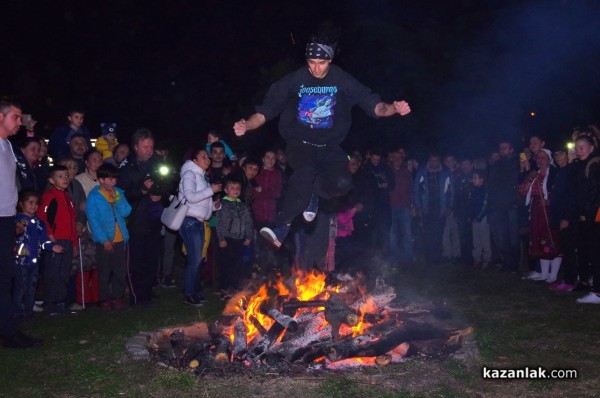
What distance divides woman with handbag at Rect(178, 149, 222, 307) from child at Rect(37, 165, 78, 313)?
159cm

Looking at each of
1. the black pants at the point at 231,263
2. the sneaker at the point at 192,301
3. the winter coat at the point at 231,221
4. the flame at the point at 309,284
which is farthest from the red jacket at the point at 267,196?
the flame at the point at 309,284

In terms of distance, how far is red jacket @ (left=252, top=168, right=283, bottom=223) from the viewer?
11.3 meters

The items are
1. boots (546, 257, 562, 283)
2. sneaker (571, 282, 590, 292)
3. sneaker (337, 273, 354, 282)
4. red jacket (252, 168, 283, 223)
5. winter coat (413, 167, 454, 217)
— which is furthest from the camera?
winter coat (413, 167, 454, 217)

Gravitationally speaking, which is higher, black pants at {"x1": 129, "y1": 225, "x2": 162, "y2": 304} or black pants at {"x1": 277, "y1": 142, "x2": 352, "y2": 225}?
black pants at {"x1": 277, "y1": 142, "x2": 352, "y2": 225}

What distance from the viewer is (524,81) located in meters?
22.9

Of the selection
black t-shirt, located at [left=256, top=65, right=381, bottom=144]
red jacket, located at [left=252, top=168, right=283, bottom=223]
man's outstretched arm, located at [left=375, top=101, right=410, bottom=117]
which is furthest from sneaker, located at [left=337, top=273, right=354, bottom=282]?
red jacket, located at [left=252, top=168, right=283, bottom=223]

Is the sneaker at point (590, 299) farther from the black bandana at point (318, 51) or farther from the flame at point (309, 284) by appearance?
the black bandana at point (318, 51)

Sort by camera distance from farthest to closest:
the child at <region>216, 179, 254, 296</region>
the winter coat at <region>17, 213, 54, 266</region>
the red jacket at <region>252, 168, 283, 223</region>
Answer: the red jacket at <region>252, 168, 283, 223</region> → the child at <region>216, 179, 254, 296</region> → the winter coat at <region>17, 213, 54, 266</region>

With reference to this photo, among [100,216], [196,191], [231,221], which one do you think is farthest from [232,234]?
[100,216]

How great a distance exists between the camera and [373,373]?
5.84 meters

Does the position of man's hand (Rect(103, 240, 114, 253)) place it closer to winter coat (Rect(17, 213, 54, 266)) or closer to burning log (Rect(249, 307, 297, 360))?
winter coat (Rect(17, 213, 54, 266))

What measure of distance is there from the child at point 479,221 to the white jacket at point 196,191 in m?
6.46

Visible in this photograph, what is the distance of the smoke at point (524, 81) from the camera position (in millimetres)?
22375

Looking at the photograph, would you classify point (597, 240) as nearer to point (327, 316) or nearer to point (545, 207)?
point (545, 207)
